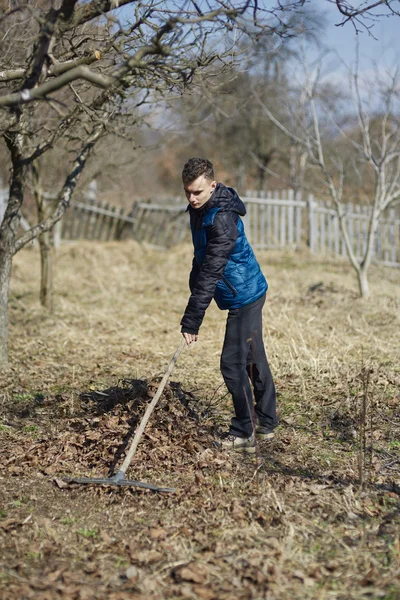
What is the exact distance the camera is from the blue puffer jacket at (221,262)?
415 centimetres

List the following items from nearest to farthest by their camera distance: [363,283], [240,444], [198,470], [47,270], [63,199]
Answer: [198,470]
[240,444]
[63,199]
[47,270]
[363,283]

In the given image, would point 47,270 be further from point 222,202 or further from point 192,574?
point 192,574

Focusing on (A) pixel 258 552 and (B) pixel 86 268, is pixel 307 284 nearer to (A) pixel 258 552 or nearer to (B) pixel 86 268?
(B) pixel 86 268

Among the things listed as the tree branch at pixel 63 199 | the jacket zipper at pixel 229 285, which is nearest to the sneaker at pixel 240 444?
the jacket zipper at pixel 229 285

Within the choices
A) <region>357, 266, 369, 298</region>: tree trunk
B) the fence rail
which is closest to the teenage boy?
<region>357, 266, 369, 298</region>: tree trunk

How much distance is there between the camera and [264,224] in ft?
49.5

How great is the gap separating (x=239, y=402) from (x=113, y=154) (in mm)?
6086

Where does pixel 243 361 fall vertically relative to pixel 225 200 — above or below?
below

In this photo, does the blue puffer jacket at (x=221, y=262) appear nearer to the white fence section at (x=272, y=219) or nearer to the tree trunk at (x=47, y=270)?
the tree trunk at (x=47, y=270)

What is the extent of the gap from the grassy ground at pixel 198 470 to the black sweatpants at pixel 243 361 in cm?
29

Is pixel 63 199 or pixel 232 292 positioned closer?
pixel 232 292

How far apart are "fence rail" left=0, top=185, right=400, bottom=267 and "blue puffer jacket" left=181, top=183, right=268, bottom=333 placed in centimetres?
967

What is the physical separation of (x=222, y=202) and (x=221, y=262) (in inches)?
15.6

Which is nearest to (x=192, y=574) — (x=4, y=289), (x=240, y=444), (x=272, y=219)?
(x=240, y=444)
